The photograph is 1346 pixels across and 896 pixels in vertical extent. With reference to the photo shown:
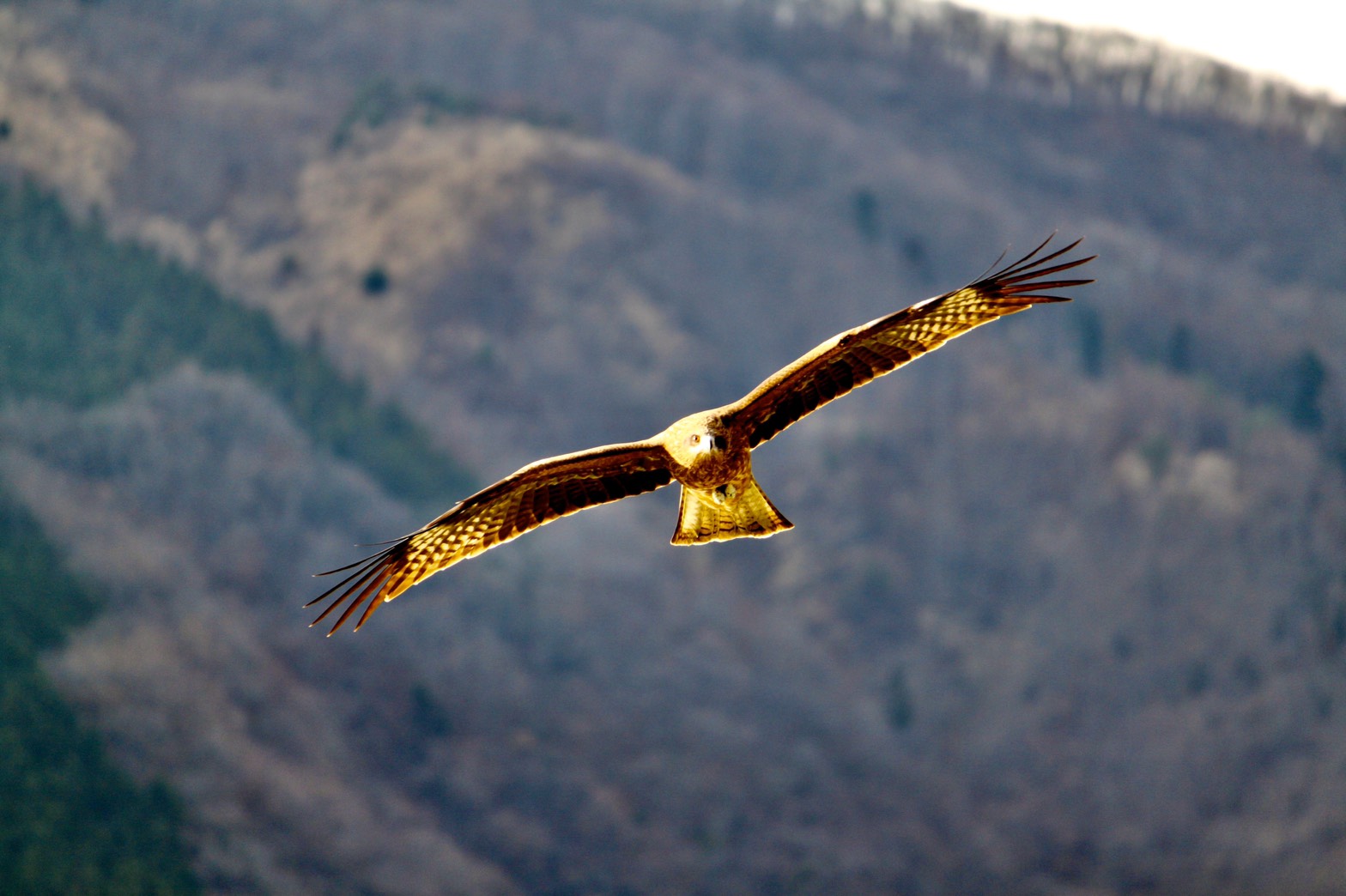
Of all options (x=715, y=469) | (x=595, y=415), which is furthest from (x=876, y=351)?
(x=595, y=415)

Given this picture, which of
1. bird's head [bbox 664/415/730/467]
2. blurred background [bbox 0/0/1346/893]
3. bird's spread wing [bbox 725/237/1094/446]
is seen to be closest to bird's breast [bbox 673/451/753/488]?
bird's head [bbox 664/415/730/467]

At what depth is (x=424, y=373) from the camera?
324 feet

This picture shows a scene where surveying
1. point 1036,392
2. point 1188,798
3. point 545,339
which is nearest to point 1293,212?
point 1036,392

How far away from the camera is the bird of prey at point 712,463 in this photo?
12.1 m

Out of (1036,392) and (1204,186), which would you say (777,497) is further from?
(1204,186)

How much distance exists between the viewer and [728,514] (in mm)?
12344

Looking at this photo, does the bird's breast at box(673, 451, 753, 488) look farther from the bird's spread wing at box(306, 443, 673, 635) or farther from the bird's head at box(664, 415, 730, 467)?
the bird's spread wing at box(306, 443, 673, 635)

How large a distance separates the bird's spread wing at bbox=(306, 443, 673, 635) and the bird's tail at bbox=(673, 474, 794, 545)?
52 cm

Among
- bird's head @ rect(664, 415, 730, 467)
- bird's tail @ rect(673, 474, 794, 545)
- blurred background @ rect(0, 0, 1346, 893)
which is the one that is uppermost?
blurred background @ rect(0, 0, 1346, 893)

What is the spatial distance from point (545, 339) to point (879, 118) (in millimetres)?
31839

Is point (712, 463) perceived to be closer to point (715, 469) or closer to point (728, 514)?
point (715, 469)

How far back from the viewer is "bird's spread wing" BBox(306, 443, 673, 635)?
12.9 m

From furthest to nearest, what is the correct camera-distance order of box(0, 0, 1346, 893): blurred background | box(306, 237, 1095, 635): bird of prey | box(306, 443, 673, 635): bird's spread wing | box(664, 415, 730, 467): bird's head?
box(0, 0, 1346, 893): blurred background < box(306, 443, 673, 635): bird's spread wing < box(306, 237, 1095, 635): bird of prey < box(664, 415, 730, 467): bird's head

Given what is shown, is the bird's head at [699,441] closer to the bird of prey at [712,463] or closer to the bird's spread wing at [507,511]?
the bird of prey at [712,463]
